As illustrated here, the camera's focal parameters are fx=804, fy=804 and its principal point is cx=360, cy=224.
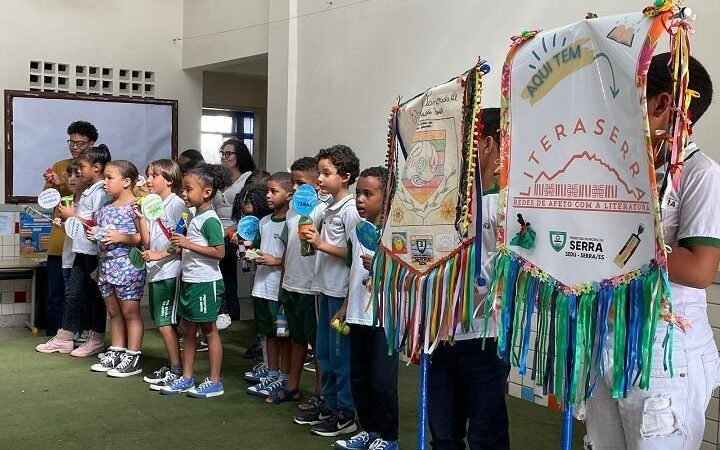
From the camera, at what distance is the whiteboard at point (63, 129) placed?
6301mm

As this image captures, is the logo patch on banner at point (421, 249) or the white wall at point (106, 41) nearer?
the logo patch on banner at point (421, 249)

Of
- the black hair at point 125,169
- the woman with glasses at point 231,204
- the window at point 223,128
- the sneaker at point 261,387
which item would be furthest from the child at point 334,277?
the window at point 223,128

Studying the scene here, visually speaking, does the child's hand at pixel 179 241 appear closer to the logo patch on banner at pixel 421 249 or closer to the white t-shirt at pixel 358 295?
the white t-shirt at pixel 358 295

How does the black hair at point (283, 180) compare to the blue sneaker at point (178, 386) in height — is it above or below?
above

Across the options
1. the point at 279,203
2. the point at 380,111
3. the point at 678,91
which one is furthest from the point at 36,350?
the point at 678,91

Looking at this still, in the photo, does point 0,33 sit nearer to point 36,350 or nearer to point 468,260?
point 36,350

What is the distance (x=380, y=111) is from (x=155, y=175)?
150 cm

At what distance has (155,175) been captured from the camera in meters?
4.57

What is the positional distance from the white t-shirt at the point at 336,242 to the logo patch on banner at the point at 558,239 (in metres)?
1.82

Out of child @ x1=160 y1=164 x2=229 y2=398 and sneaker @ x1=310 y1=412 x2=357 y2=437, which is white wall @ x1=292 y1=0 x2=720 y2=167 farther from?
sneaker @ x1=310 y1=412 x2=357 y2=437

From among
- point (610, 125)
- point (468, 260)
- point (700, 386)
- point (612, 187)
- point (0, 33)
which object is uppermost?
point (0, 33)

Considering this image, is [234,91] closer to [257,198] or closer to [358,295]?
[257,198]

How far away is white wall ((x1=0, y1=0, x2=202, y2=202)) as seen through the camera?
6477 mm

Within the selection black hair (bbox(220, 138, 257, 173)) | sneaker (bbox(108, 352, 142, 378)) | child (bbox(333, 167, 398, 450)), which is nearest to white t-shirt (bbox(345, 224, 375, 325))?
child (bbox(333, 167, 398, 450))
